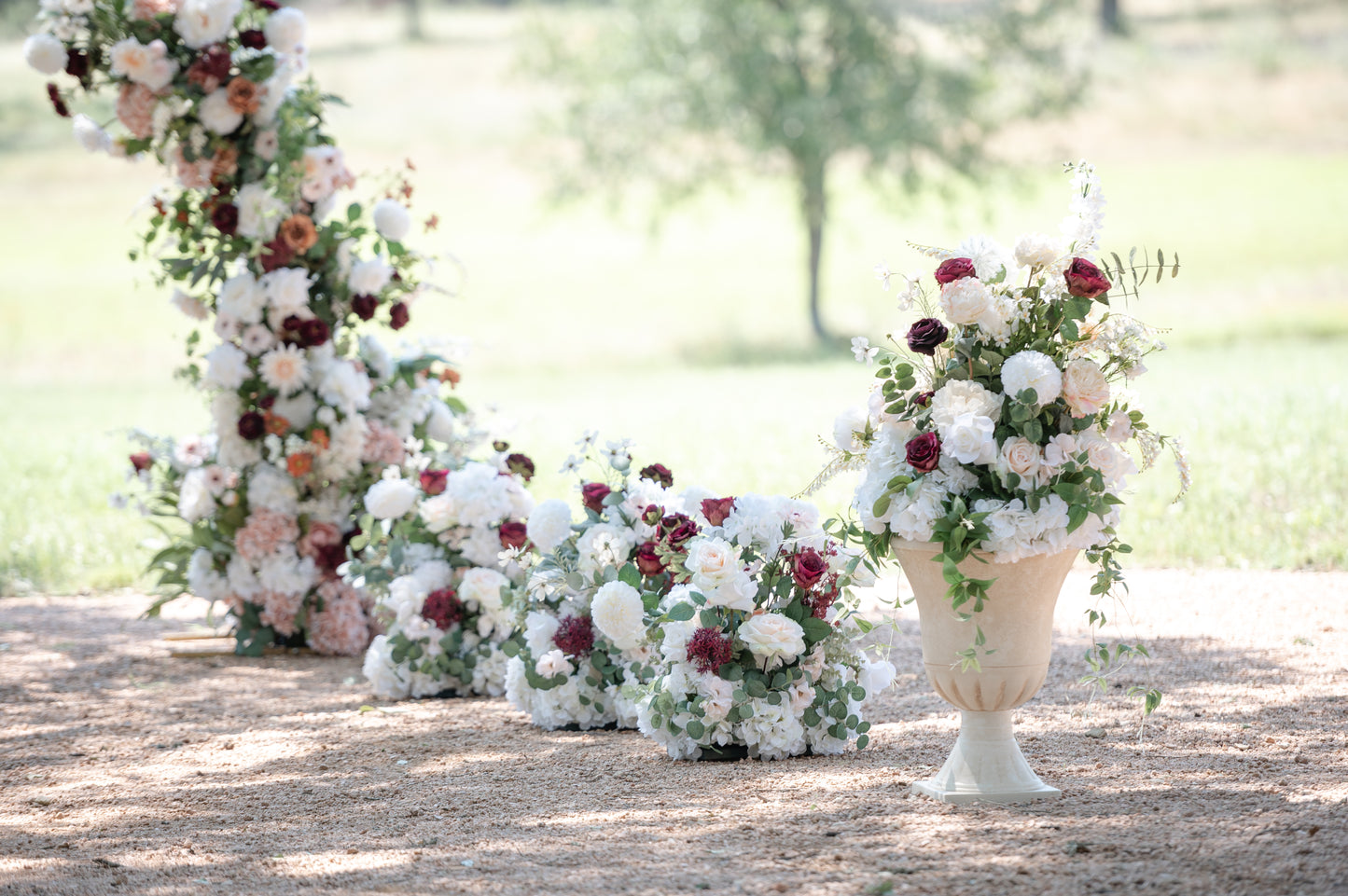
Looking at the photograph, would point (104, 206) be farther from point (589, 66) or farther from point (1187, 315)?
point (1187, 315)

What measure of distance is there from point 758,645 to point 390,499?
2222 mm

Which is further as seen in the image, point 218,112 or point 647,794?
point 218,112

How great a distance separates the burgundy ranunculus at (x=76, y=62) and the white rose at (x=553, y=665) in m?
3.59

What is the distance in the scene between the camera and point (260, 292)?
641cm

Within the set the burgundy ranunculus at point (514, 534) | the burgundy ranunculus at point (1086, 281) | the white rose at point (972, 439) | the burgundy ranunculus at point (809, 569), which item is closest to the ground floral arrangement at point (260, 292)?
the burgundy ranunculus at point (514, 534)

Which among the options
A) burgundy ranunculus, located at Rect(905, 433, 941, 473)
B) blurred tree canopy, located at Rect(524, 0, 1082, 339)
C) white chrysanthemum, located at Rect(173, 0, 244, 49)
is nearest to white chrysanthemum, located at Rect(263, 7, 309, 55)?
white chrysanthemum, located at Rect(173, 0, 244, 49)

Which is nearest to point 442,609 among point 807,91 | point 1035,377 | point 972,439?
point 972,439

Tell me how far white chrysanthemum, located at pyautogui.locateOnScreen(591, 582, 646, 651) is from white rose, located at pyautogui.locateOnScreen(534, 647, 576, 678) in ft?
1.07

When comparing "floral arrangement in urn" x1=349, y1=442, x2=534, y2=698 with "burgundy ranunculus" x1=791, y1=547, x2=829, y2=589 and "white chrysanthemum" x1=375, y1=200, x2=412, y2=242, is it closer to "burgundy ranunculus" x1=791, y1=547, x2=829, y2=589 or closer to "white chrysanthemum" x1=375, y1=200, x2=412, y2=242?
"white chrysanthemum" x1=375, y1=200, x2=412, y2=242

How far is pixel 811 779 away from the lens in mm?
4172

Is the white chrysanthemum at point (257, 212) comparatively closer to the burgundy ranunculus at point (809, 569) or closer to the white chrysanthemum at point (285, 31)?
the white chrysanthemum at point (285, 31)

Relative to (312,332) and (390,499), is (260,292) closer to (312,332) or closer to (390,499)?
(312,332)

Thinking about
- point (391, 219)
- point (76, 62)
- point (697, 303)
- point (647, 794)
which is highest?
point (697, 303)

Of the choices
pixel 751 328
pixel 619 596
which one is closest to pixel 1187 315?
pixel 751 328
